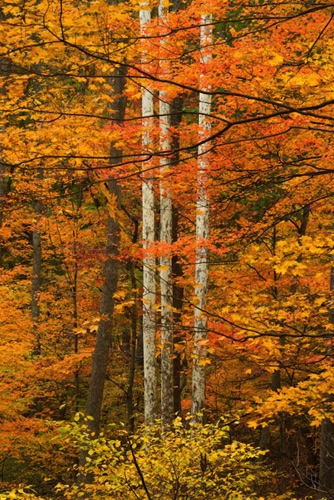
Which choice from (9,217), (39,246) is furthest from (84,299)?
(9,217)

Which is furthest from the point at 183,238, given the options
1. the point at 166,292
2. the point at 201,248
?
the point at 166,292

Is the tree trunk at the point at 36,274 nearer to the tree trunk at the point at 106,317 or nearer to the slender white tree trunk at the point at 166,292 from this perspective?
the tree trunk at the point at 106,317

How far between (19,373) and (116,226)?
4.61 meters

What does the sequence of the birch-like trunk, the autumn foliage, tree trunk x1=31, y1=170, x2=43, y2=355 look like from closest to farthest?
the autumn foliage → the birch-like trunk → tree trunk x1=31, y1=170, x2=43, y2=355

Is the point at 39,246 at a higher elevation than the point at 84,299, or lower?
higher

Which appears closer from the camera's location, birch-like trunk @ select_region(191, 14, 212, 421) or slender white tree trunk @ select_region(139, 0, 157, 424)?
birch-like trunk @ select_region(191, 14, 212, 421)

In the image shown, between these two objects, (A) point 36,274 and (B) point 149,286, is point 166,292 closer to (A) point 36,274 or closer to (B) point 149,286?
(B) point 149,286

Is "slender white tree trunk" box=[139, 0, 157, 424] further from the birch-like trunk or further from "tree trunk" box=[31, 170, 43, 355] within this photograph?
"tree trunk" box=[31, 170, 43, 355]

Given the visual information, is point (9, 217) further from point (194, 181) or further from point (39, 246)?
point (194, 181)

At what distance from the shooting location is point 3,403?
1264 cm

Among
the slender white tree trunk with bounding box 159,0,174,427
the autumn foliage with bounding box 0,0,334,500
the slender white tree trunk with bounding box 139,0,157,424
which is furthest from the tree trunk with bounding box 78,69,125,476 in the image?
the slender white tree trunk with bounding box 159,0,174,427

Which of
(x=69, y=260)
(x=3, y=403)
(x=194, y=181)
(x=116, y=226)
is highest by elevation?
(x=194, y=181)

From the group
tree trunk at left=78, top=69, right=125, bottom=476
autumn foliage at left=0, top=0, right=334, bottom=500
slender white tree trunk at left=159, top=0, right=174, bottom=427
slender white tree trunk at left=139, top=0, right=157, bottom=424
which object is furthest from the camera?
tree trunk at left=78, top=69, right=125, bottom=476

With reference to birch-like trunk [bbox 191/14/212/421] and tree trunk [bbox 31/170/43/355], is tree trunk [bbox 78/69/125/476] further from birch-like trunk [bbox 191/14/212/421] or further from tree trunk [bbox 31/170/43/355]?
tree trunk [bbox 31/170/43/355]
